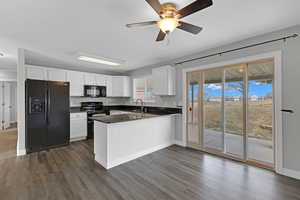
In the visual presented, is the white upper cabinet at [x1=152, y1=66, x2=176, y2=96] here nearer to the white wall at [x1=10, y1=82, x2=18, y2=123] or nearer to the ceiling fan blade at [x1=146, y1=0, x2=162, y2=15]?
the ceiling fan blade at [x1=146, y1=0, x2=162, y2=15]

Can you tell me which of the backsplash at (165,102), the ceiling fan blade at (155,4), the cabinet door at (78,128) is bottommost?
the cabinet door at (78,128)

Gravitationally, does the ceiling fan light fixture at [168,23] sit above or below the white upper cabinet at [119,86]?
above

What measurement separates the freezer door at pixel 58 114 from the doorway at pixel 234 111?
3.40 metres

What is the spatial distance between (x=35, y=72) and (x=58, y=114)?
1.36 metres

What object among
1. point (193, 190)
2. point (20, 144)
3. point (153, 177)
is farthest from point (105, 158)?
point (20, 144)

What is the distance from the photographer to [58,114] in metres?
3.78

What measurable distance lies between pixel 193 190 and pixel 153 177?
0.66 m

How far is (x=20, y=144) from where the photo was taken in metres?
3.27

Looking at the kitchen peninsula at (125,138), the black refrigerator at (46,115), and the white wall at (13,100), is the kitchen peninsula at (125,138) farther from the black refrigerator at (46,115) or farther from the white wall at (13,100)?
the white wall at (13,100)

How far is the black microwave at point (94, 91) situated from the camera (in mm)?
4880

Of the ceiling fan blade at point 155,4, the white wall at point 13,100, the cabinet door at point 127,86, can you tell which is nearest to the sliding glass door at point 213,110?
the ceiling fan blade at point 155,4

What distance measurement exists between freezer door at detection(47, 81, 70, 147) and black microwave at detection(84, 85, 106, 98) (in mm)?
950

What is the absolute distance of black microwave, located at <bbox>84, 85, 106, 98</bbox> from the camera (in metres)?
4.88

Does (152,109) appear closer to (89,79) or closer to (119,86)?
(119,86)
